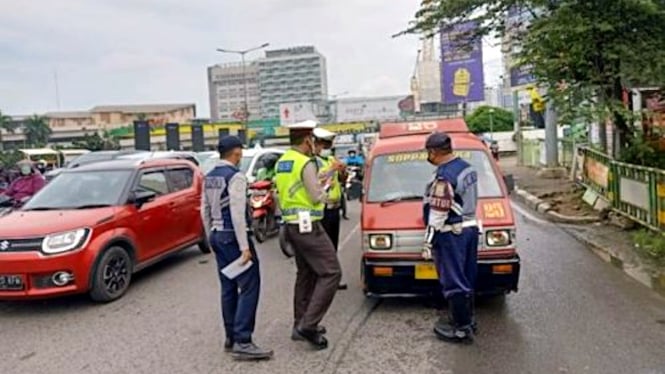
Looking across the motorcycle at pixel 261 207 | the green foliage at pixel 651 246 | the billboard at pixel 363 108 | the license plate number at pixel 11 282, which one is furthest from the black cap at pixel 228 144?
the billboard at pixel 363 108

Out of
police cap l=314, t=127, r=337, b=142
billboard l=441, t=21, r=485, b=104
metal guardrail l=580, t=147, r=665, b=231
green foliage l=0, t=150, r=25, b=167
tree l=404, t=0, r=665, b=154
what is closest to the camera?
police cap l=314, t=127, r=337, b=142

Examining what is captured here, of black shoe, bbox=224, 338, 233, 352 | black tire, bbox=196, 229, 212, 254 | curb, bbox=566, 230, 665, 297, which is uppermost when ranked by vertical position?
black tire, bbox=196, 229, 212, 254

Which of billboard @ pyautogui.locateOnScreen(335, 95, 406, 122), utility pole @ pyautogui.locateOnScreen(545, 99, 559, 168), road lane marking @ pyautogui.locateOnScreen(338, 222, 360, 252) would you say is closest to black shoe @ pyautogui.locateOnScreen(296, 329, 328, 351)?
road lane marking @ pyautogui.locateOnScreen(338, 222, 360, 252)

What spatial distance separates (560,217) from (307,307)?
26.1 ft

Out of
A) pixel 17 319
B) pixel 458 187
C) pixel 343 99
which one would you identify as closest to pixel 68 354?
pixel 17 319

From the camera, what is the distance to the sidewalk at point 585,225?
7.17 m

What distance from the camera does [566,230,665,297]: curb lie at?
21.5 ft

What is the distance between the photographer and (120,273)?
7.01 meters

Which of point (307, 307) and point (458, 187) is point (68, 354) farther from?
point (458, 187)

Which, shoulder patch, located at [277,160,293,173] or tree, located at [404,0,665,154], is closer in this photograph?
shoulder patch, located at [277,160,293,173]

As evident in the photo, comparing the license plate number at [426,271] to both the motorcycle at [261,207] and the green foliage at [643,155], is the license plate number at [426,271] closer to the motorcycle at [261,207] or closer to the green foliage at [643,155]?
the motorcycle at [261,207]

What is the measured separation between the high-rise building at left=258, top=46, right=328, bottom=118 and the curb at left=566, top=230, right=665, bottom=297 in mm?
78921

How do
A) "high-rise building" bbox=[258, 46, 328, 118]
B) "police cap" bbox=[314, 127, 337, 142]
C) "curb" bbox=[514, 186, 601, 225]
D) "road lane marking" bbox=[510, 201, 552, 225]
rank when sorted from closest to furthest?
"police cap" bbox=[314, 127, 337, 142], "curb" bbox=[514, 186, 601, 225], "road lane marking" bbox=[510, 201, 552, 225], "high-rise building" bbox=[258, 46, 328, 118]

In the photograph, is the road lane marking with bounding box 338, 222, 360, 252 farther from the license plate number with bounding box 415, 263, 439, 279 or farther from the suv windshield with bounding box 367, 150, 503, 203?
the license plate number with bounding box 415, 263, 439, 279
